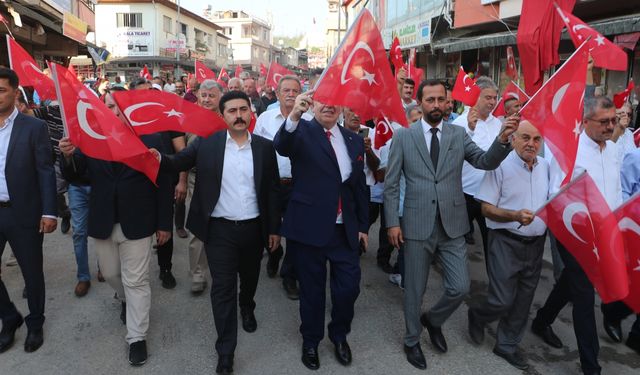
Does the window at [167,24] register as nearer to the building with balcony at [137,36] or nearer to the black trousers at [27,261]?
the building with balcony at [137,36]

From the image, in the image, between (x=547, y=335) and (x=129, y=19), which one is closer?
(x=547, y=335)

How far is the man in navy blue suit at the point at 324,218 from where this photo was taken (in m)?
3.41

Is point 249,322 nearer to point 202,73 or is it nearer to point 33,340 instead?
point 33,340

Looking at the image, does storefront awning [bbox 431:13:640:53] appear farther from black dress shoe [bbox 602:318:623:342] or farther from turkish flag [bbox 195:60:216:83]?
turkish flag [bbox 195:60:216:83]

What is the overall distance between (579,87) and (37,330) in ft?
13.8

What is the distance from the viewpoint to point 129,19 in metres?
44.8

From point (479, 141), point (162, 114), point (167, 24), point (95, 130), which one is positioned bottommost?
point (479, 141)

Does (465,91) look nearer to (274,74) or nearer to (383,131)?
(383,131)

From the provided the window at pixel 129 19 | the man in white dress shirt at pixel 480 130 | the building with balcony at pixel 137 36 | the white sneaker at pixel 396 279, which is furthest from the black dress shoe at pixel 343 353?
the window at pixel 129 19

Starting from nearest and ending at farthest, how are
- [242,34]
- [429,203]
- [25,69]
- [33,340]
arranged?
1. [429,203]
2. [33,340]
3. [25,69]
4. [242,34]

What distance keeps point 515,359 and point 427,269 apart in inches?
35.7

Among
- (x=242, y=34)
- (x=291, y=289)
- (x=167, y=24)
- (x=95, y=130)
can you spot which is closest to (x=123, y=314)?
(x=291, y=289)

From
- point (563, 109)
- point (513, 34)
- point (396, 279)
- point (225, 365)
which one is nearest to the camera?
point (563, 109)

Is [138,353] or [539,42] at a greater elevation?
[539,42]
